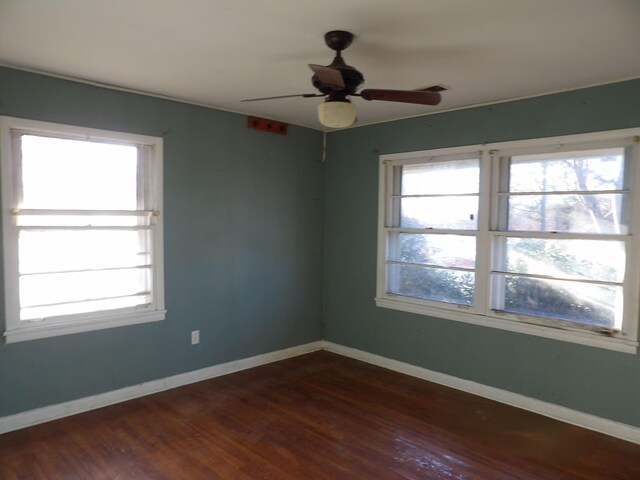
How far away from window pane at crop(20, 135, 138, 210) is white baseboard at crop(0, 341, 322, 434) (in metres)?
1.41

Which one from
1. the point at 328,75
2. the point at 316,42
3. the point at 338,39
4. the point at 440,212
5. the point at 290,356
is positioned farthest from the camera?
the point at 290,356

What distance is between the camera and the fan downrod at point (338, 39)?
216cm

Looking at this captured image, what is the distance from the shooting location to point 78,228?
309cm

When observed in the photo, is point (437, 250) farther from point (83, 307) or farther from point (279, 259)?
point (83, 307)

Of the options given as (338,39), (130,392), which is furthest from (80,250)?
(338,39)

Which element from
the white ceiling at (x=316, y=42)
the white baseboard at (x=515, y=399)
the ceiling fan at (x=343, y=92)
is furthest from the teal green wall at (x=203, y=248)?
the ceiling fan at (x=343, y=92)

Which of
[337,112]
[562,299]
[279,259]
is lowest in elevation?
[562,299]

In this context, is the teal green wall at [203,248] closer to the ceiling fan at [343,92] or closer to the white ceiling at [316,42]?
the white ceiling at [316,42]

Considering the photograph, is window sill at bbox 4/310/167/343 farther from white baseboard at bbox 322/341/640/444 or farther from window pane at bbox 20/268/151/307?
white baseboard at bbox 322/341/640/444

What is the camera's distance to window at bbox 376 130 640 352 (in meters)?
2.96

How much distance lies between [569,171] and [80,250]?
3620 mm

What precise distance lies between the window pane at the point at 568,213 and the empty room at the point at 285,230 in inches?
0.6

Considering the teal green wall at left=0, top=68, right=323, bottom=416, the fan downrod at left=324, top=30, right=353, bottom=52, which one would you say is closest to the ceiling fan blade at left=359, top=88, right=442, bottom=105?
the fan downrod at left=324, top=30, right=353, bottom=52

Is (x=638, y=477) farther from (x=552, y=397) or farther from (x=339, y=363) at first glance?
(x=339, y=363)
